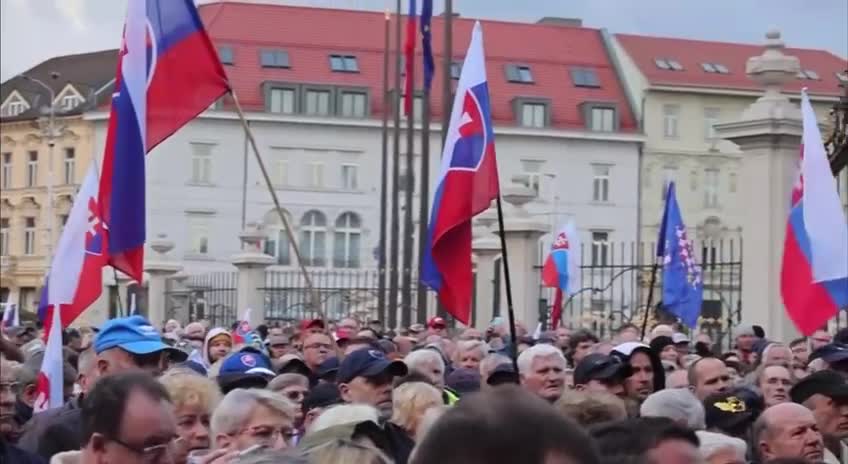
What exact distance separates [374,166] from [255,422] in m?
58.8

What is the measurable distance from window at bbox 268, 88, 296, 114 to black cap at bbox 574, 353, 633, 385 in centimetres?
5528

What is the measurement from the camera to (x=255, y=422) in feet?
20.9

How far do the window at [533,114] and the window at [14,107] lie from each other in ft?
64.2

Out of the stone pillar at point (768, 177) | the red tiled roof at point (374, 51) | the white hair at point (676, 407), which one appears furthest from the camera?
the red tiled roof at point (374, 51)

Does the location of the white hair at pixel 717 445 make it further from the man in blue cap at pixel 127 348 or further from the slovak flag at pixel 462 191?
the slovak flag at pixel 462 191

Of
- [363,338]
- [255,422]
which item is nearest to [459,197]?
[363,338]

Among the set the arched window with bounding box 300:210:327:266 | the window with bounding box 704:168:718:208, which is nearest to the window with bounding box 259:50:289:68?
the arched window with bounding box 300:210:327:266

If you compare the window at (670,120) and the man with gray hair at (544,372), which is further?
the window at (670,120)

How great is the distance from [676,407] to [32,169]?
6694 cm

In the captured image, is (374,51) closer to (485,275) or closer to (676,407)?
(485,275)

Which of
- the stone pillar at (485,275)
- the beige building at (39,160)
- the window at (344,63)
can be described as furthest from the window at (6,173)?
the stone pillar at (485,275)

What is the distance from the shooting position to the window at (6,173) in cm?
7350

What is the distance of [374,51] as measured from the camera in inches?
2682

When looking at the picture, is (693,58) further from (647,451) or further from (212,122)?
(647,451)
